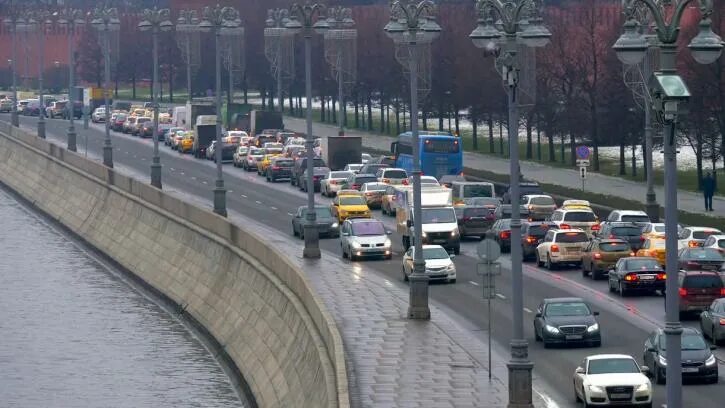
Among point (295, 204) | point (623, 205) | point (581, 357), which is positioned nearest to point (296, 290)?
point (581, 357)

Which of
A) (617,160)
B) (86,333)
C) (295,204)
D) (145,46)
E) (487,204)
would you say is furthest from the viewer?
(145,46)

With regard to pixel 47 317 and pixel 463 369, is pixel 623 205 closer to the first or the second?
pixel 47 317

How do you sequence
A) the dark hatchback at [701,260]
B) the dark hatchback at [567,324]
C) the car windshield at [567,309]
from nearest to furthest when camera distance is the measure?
the dark hatchback at [567,324] → the car windshield at [567,309] → the dark hatchback at [701,260]

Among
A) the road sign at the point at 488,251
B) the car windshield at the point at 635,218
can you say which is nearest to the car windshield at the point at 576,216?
the car windshield at the point at 635,218

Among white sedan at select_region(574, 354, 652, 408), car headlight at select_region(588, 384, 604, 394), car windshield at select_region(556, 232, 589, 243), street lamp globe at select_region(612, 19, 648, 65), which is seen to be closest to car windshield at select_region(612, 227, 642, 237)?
car windshield at select_region(556, 232, 589, 243)

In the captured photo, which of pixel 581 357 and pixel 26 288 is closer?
pixel 581 357

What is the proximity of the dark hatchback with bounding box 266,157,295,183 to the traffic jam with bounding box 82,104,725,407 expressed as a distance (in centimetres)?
5

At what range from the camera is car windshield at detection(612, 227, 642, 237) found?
5516 cm

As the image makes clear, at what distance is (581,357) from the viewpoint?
122 feet

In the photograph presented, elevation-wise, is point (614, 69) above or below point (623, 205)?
above

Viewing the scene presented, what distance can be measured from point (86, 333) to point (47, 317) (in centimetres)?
470

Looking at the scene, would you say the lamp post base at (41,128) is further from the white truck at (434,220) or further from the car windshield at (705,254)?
the car windshield at (705,254)

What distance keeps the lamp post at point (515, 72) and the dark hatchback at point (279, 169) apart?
6015 centimetres

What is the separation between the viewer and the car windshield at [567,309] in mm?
38875
